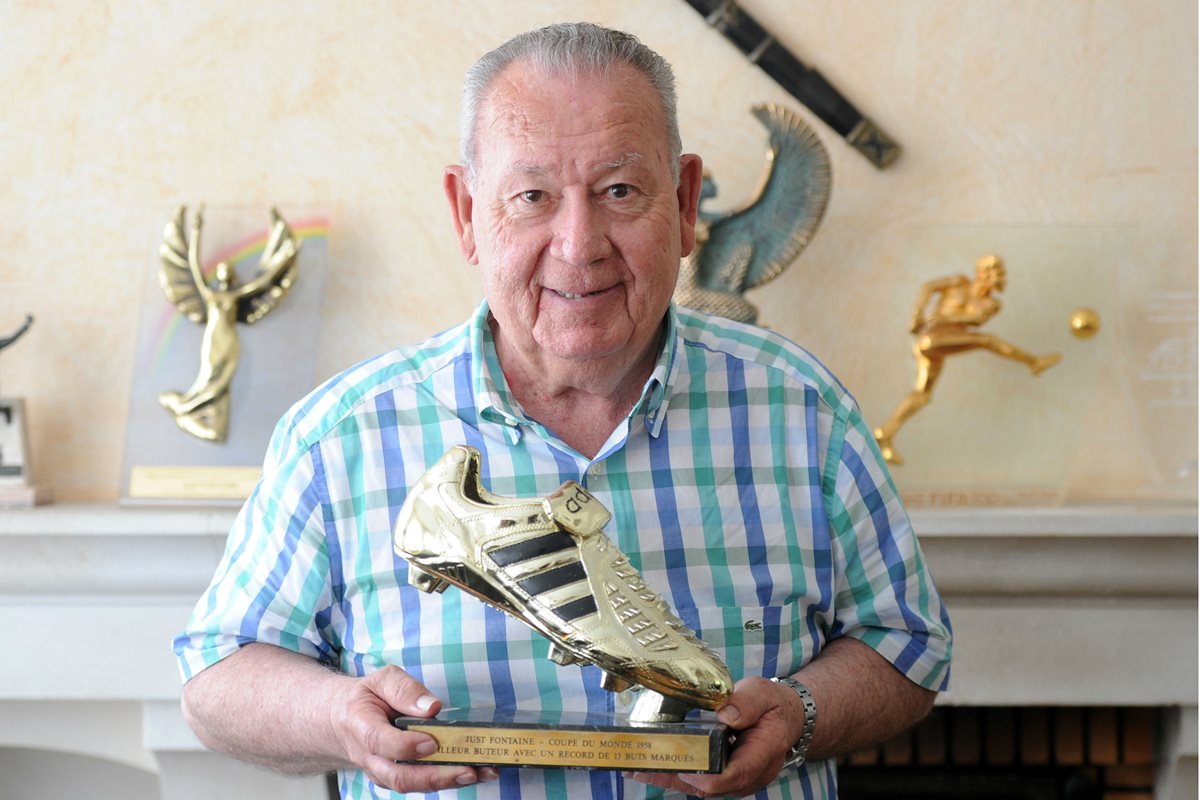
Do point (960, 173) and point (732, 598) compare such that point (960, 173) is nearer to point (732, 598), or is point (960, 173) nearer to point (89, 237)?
point (732, 598)

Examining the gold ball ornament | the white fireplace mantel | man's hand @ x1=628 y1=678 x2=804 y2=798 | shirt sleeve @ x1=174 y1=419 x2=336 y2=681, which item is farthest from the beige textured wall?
man's hand @ x1=628 y1=678 x2=804 y2=798

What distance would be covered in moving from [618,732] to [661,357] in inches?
13.7

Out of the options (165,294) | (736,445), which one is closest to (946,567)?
(736,445)

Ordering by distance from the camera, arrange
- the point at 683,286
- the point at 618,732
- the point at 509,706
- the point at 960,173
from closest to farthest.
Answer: the point at 618,732 < the point at 509,706 < the point at 683,286 < the point at 960,173

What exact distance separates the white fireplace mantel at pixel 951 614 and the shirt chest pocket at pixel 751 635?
23.8 inches

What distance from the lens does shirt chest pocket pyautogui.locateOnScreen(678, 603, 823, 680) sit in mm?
957

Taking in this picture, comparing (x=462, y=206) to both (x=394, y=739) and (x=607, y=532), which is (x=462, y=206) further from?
(x=394, y=739)

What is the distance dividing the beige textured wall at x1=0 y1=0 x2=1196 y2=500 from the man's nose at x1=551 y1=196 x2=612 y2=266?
79cm

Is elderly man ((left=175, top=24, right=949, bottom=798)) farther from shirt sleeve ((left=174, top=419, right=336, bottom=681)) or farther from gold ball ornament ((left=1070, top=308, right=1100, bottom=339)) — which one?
gold ball ornament ((left=1070, top=308, right=1100, bottom=339))

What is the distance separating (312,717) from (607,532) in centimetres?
26

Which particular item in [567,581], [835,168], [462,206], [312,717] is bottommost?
[312,717]

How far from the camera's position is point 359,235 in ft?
5.50

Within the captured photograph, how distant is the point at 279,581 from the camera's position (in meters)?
0.96

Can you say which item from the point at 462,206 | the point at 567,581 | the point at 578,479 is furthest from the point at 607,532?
the point at 462,206
